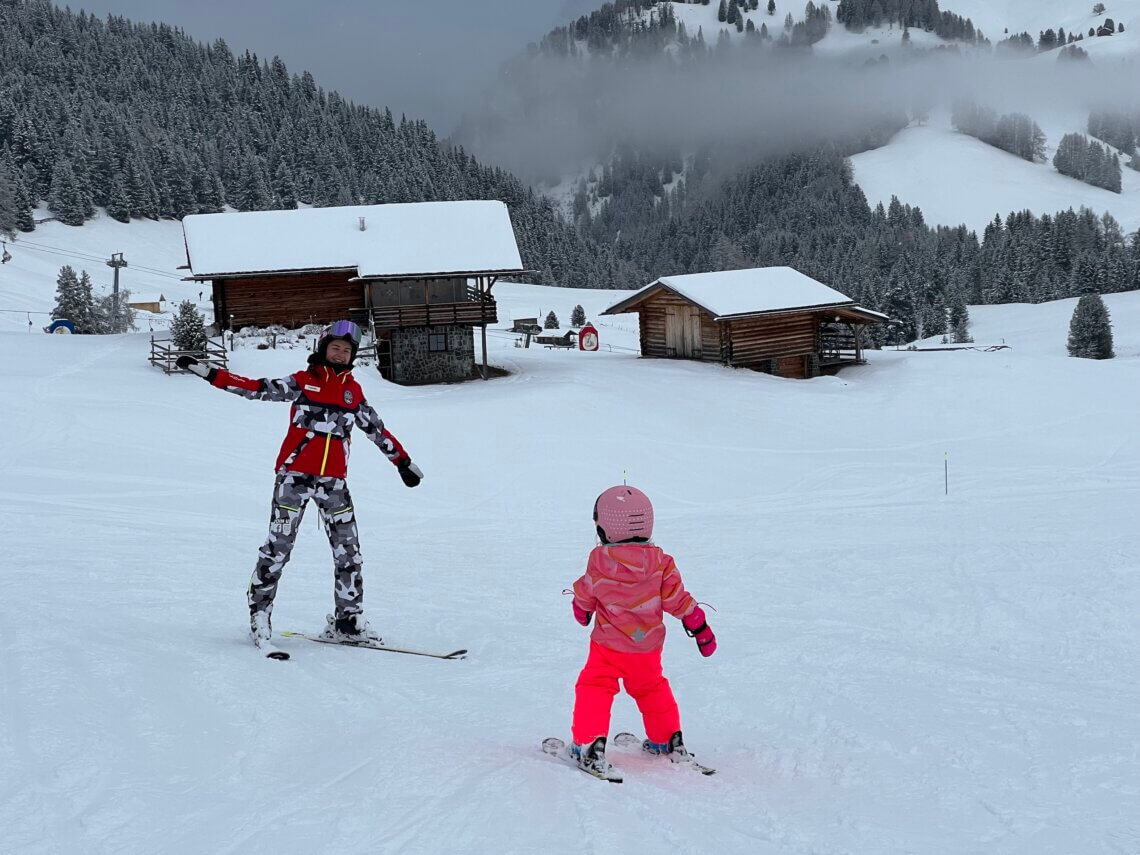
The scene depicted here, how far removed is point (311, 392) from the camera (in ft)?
20.4

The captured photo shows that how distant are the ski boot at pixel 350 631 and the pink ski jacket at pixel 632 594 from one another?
271 cm

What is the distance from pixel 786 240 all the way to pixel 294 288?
5974 inches

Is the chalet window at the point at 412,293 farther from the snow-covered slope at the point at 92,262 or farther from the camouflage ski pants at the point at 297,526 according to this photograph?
the camouflage ski pants at the point at 297,526

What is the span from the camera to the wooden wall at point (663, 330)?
1391 inches

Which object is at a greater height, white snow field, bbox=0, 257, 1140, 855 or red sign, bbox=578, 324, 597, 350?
red sign, bbox=578, 324, 597, 350

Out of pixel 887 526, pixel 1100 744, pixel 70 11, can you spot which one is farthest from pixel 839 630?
pixel 70 11

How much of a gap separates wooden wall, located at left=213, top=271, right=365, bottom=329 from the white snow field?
1365 cm

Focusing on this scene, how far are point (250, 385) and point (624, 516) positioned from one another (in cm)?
299

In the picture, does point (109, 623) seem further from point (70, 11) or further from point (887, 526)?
point (70, 11)

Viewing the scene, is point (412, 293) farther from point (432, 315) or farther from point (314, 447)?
point (314, 447)

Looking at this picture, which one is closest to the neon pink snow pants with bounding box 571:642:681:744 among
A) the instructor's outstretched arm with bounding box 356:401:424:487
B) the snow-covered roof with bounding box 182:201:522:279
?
the instructor's outstretched arm with bounding box 356:401:424:487

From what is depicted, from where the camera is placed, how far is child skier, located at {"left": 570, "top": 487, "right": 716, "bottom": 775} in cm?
447

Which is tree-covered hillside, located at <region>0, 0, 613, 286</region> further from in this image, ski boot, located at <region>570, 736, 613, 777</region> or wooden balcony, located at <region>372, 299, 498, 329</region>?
ski boot, located at <region>570, 736, 613, 777</region>

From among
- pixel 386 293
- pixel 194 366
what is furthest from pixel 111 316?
pixel 194 366
